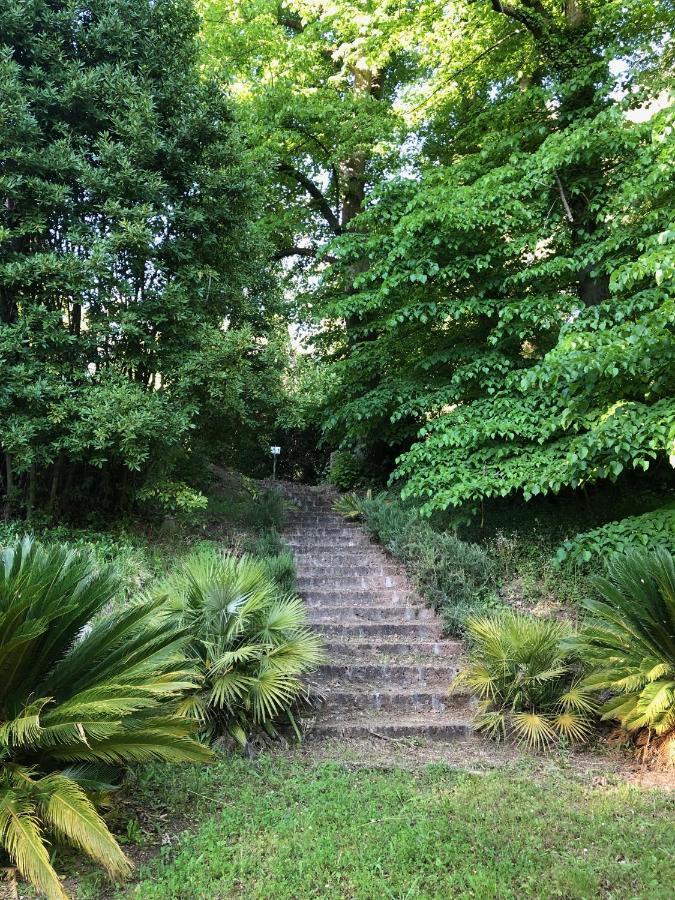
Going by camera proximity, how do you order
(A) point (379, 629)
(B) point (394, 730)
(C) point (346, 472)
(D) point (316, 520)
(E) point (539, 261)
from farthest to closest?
(C) point (346, 472) → (D) point (316, 520) → (E) point (539, 261) → (A) point (379, 629) → (B) point (394, 730)

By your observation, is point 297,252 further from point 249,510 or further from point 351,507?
point 249,510

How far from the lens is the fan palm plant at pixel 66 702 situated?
269 cm

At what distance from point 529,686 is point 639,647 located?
3.33 ft

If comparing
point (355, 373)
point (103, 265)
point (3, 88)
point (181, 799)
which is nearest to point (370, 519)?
point (355, 373)

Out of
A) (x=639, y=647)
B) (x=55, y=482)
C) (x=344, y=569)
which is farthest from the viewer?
Result: (x=344, y=569)

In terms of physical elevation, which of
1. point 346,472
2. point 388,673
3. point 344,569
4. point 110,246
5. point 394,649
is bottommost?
point 388,673

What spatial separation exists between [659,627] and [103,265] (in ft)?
21.5

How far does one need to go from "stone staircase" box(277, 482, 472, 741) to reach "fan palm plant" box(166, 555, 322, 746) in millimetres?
683

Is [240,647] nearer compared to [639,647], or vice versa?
[639,647]

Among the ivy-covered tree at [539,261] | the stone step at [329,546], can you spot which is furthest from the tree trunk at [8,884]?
the stone step at [329,546]

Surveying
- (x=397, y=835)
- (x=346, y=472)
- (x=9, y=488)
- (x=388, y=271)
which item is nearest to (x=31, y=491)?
(x=9, y=488)

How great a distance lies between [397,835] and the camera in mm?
3191

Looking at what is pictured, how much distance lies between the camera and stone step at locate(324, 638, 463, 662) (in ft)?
20.6

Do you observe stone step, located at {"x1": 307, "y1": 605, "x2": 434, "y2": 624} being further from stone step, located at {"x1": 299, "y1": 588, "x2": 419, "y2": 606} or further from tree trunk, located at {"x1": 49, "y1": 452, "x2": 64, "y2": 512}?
tree trunk, located at {"x1": 49, "y1": 452, "x2": 64, "y2": 512}
